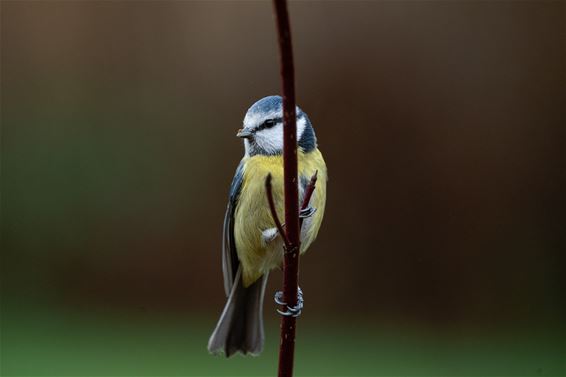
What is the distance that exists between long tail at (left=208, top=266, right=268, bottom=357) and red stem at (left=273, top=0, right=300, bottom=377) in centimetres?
58

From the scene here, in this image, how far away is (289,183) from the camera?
68 centimetres

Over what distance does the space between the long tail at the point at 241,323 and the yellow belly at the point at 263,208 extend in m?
0.11

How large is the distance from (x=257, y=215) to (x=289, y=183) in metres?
0.76

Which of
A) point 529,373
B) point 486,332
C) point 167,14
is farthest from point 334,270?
point 167,14

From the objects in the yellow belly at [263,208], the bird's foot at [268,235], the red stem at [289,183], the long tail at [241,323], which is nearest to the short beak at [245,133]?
the yellow belly at [263,208]

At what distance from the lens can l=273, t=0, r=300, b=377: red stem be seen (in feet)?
1.84

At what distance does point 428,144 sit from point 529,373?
1009 millimetres

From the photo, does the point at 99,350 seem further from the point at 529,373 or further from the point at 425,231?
the point at 529,373

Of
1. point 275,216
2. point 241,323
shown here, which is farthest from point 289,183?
point 241,323

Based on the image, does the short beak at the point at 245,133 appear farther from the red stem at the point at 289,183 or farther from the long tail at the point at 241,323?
the red stem at the point at 289,183

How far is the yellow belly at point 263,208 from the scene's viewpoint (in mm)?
1384

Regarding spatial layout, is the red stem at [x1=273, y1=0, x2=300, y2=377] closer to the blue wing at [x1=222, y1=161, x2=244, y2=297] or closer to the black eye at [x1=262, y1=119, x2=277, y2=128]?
the black eye at [x1=262, y1=119, x2=277, y2=128]

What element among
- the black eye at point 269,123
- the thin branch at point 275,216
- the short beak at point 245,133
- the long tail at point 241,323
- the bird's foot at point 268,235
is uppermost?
the black eye at point 269,123

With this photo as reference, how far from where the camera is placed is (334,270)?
2914 millimetres
